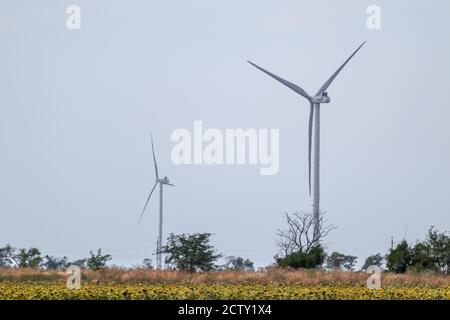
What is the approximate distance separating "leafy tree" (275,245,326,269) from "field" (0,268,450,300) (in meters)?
9.35

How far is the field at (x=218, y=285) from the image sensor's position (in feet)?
126

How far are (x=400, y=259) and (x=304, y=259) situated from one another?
5.83 m

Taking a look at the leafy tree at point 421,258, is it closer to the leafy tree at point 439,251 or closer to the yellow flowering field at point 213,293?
the leafy tree at point 439,251

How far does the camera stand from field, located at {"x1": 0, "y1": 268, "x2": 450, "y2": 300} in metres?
38.3

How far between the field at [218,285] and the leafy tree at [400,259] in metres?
13.3

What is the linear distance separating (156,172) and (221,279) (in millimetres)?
28089

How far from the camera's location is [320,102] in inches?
2795

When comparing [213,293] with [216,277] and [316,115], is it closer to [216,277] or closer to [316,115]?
[216,277]

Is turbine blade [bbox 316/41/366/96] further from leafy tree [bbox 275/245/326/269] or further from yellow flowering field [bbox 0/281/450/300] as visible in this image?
yellow flowering field [bbox 0/281/450/300]

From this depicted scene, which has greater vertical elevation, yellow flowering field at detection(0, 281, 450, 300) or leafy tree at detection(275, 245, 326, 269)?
leafy tree at detection(275, 245, 326, 269)

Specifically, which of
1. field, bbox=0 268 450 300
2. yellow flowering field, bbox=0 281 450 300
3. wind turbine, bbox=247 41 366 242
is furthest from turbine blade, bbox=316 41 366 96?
yellow flowering field, bbox=0 281 450 300

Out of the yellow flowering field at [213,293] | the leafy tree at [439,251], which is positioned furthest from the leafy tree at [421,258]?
the yellow flowering field at [213,293]
